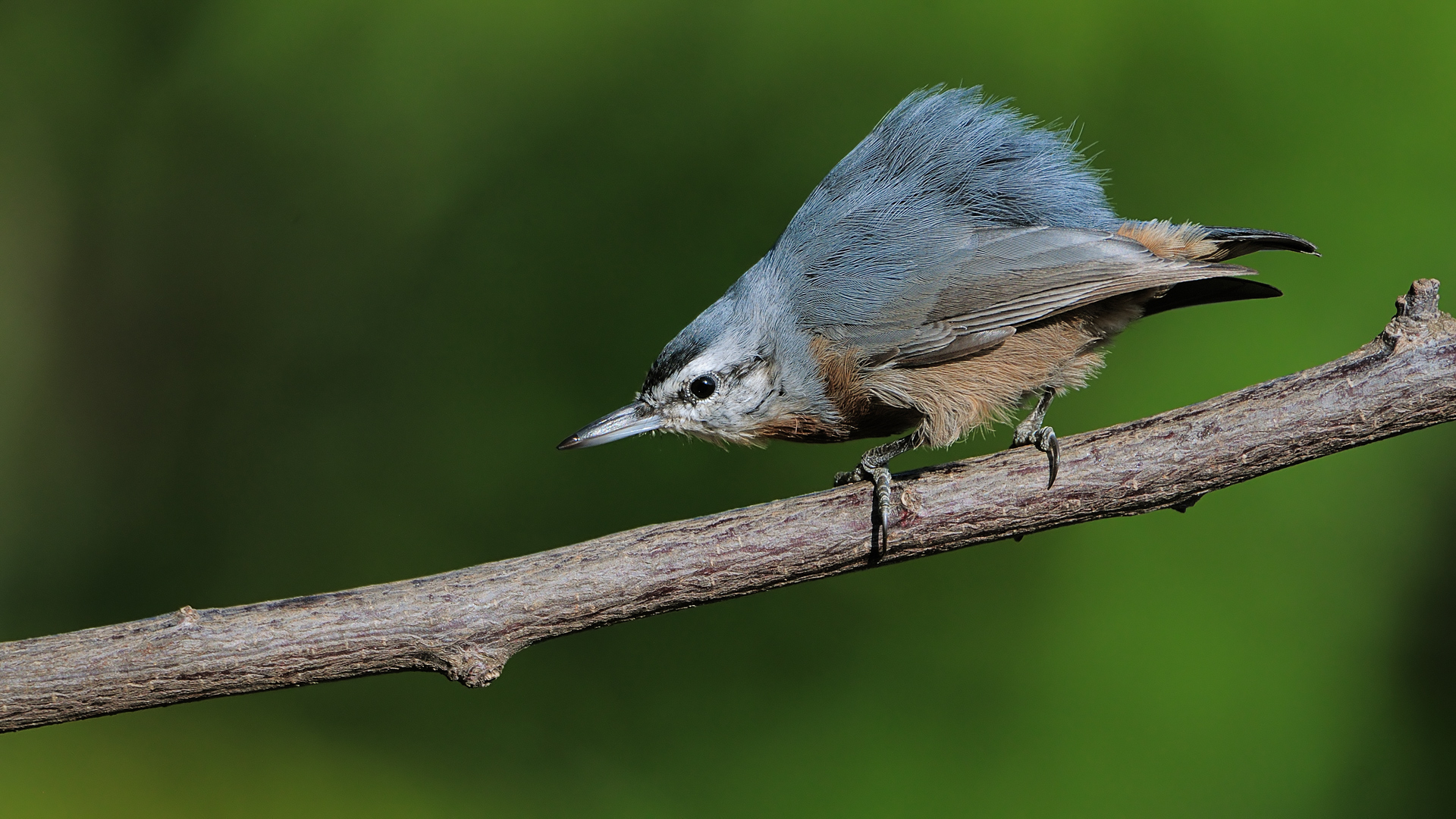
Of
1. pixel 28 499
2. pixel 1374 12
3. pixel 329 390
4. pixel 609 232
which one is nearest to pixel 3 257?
pixel 28 499

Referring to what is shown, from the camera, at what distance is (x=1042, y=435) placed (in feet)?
5.07

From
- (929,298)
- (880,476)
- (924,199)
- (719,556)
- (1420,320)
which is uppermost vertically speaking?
(924,199)

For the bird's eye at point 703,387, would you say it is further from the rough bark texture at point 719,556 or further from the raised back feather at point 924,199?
the rough bark texture at point 719,556

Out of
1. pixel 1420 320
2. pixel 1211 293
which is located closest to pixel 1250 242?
pixel 1211 293

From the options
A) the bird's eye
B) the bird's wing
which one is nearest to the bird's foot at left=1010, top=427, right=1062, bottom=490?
the bird's wing

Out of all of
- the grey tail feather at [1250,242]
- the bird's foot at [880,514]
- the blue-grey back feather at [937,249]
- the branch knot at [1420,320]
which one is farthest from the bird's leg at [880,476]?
the branch knot at [1420,320]

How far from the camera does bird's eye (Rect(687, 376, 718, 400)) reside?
1.72 metres

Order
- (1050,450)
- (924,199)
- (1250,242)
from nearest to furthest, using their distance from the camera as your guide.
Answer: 1. (1050,450)
2. (1250,242)
3. (924,199)

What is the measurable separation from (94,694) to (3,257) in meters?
2.03

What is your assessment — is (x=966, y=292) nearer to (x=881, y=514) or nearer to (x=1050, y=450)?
(x=1050, y=450)

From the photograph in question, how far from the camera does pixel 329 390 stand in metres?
2.54

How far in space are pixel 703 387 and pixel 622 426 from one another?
175 mm

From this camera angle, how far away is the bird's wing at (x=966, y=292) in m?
1.61

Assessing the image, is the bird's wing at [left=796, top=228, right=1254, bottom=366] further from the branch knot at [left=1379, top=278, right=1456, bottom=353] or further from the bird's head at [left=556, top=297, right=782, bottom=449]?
the branch knot at [left=1379, top=278, right=1456, bottom=353]
